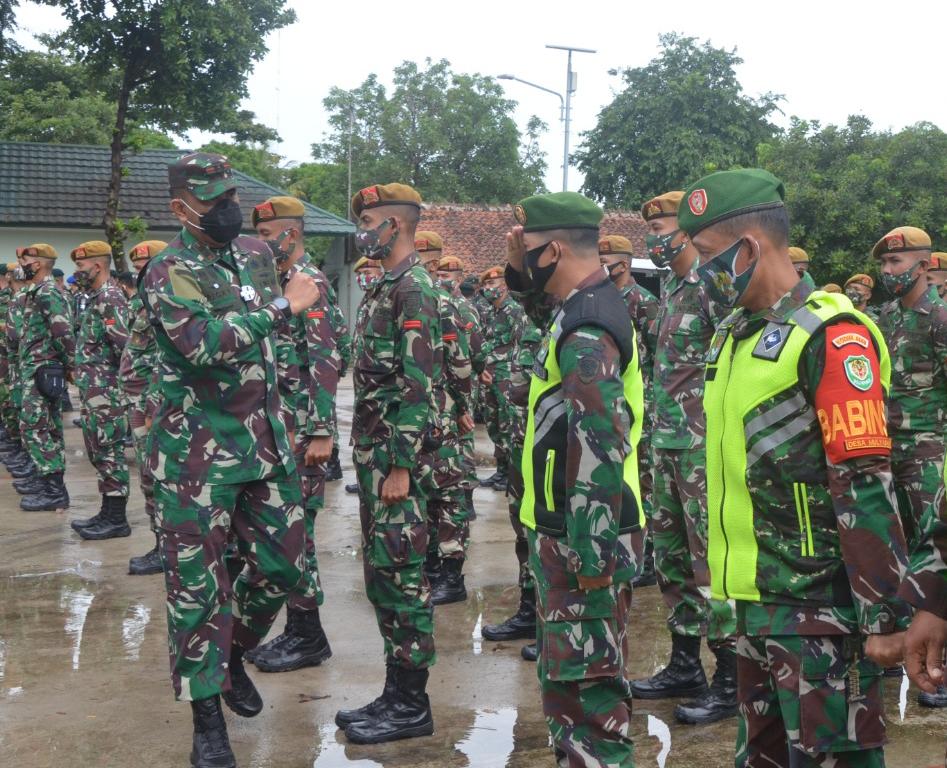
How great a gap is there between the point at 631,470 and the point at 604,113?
37.6 meters

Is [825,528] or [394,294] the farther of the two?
[394,294]

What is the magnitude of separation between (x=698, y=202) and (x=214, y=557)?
2.50 meters

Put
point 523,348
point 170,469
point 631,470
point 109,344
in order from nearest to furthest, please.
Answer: point 631,470, point 170,469, point 523,348, point 109,344

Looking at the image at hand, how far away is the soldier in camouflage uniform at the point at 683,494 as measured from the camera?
4.86 meters

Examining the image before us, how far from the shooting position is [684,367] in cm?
507

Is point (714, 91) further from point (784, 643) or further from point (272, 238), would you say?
point (784, 643)

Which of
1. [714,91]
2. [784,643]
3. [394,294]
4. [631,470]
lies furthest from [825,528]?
[714,91]

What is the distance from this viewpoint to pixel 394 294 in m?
4.75

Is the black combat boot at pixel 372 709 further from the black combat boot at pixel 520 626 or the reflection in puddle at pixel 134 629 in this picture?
the reflection in puddle at pixel 134 629

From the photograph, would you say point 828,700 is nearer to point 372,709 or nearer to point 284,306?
point 372,709

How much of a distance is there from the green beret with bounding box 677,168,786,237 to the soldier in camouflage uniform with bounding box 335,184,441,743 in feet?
6.03

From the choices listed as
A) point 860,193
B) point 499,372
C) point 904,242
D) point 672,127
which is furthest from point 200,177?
point 672,127

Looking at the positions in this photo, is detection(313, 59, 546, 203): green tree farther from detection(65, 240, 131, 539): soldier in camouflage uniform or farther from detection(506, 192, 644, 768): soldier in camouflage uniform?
detection(506, 192, 644, 768): soldier in camouflage uniform

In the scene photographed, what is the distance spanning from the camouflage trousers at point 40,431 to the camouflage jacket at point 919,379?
7.47 m
